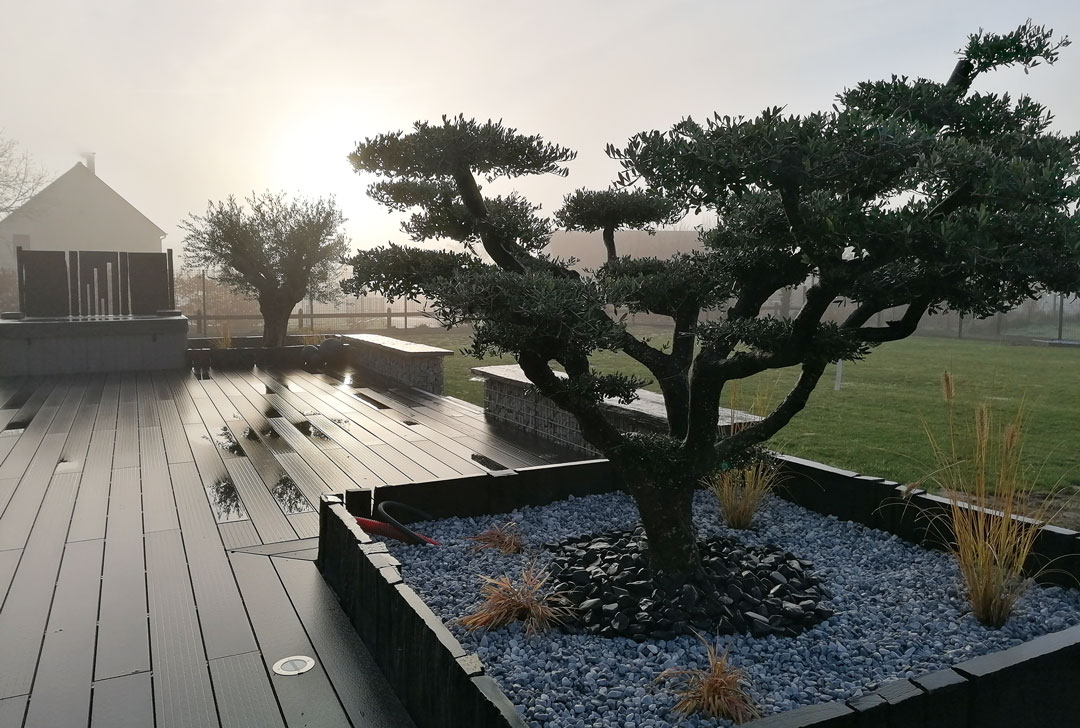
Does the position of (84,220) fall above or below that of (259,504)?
above

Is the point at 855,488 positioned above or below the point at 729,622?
above

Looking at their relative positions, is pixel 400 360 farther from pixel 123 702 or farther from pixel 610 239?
pixel 123 702

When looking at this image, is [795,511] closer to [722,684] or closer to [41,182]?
[722,684]

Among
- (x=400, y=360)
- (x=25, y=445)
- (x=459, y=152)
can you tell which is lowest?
(x=25, y=445)

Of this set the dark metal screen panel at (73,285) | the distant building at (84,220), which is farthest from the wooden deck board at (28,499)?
the distant building at (84,220)

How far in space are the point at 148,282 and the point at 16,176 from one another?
45.4 feet

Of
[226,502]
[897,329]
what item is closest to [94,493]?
[226,502]

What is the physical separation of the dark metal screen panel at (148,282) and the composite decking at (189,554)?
4534 mm

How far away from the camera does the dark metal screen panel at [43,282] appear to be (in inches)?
397

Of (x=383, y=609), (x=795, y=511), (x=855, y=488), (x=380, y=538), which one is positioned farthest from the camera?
(x=795, y=511)

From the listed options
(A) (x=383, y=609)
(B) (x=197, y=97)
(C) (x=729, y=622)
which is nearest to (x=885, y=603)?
(C) (x=729, y=622)

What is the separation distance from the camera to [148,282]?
10953 mm

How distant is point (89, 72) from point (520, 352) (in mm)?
8524

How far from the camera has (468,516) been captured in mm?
3385
